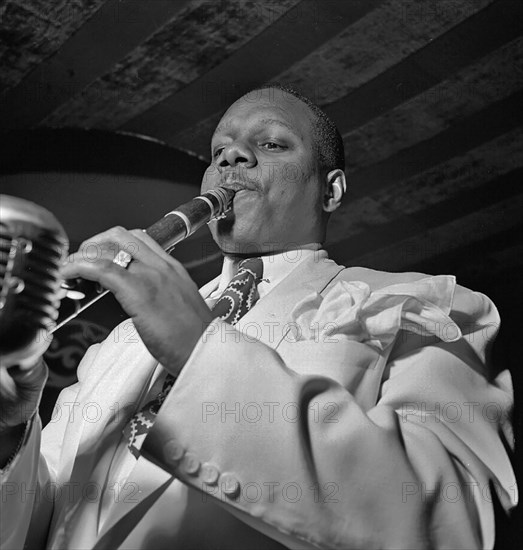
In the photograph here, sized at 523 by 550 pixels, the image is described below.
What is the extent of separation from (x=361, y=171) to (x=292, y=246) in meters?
2.14

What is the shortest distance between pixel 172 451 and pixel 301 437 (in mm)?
197

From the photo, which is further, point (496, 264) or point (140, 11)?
point (496, 264)

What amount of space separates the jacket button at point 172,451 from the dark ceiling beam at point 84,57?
2.28m

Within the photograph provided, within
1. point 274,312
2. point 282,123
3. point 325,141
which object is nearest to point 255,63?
point 325,141

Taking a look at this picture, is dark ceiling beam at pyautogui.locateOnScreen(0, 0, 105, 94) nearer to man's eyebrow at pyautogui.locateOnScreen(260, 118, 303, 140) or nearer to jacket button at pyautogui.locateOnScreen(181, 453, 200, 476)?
man's eyebrow at pyautogui.locateOnScreen(260, 118, 303, 140)

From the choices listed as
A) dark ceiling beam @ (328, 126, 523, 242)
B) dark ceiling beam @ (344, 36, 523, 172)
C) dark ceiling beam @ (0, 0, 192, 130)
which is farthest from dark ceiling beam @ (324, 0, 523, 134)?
dark ceiling beam @ (0, 0, 192, 130)

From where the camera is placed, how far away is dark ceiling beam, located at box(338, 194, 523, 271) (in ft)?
14.5

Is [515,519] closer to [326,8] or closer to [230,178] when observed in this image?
[326,8]

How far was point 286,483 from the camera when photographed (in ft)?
4.45

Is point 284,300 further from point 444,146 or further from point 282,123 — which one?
point 444,146

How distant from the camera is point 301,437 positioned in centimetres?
139

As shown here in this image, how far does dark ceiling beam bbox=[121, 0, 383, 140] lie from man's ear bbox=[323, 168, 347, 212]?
1129 mm

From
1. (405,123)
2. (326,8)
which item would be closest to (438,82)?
(405,123)

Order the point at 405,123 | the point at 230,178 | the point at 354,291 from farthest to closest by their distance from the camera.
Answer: the point at 405,123 < the point at 230,178 < the point at 354,291
